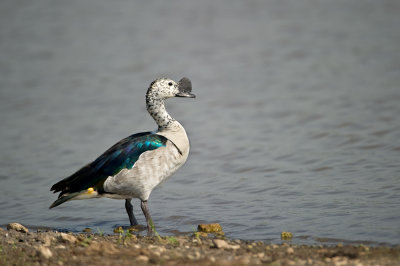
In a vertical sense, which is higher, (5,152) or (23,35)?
(23,35)

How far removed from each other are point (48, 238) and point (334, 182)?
441cm

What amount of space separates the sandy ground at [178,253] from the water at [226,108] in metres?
0.86

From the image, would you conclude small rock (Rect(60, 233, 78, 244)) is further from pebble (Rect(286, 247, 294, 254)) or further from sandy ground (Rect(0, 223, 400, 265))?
pebble (Rect(286, 247, 294, 254))

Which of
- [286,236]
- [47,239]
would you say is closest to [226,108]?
[286,236]

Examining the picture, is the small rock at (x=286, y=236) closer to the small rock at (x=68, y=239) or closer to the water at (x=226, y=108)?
the water at (x=226, y=108)

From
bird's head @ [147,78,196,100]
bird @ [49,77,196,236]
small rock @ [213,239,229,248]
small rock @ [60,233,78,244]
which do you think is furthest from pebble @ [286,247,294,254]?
bird's head @ [147,78,196,100]

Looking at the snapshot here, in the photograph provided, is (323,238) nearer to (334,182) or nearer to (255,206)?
(255,206)

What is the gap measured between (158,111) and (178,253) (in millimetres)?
2634

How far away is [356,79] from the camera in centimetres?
1538

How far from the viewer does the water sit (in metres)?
9.39

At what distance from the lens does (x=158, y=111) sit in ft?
29.1

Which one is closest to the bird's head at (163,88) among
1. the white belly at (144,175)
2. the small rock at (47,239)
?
the white belly at (144,175)

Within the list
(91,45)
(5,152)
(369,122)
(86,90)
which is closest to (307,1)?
(91,45)

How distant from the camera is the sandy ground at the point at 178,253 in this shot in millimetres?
6422
